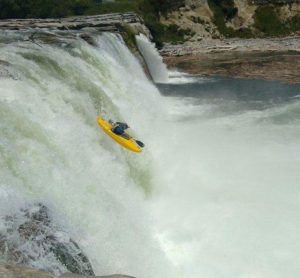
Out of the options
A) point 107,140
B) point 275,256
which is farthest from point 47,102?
point 275,256

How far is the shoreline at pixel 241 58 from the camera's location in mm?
37812

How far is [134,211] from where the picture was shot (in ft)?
44.9

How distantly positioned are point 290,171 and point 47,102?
30.2 feet

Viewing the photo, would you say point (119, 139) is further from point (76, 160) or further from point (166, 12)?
point (166, 12)

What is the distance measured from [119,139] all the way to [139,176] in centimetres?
147

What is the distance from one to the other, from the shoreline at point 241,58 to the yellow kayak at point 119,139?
68.7ft

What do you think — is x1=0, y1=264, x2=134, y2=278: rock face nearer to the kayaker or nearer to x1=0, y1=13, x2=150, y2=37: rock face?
the kayaker

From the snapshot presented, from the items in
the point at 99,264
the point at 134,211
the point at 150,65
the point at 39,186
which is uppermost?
the point at 39,186

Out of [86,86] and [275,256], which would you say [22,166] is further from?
[86,86]

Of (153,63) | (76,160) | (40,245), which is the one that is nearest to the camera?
(40,245)

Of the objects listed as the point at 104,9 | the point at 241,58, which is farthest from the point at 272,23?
the point at 104,9

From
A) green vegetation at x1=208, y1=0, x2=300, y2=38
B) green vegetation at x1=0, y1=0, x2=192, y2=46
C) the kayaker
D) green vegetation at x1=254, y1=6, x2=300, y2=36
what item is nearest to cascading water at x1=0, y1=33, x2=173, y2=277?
the kayaker

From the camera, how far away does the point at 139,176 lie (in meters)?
16.4

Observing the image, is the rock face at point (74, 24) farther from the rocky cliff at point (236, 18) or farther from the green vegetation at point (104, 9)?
the rocky cliff at point (236, 18)
